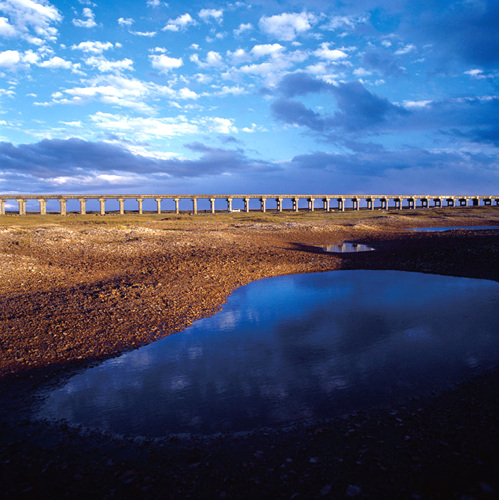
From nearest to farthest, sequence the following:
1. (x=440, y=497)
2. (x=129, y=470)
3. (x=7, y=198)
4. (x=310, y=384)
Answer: (x=440, y=497) → (x=129, y=470) → (x=310, y=384) → (x=7, y=198)

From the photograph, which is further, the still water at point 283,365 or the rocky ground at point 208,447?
the still water at point 283,365

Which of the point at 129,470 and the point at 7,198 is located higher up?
the point at 7,198

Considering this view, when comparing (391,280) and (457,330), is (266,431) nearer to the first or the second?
(457,330)

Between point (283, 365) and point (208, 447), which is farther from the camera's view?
point (283, 365)

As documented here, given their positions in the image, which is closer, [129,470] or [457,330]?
[129,470]

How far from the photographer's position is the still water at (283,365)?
6.71m

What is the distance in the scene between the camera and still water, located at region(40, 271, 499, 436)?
6.71 metres

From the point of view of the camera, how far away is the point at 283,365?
886 cm

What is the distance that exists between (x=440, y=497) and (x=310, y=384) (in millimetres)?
3529

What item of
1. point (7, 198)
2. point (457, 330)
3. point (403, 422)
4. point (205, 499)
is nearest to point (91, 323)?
point (205, 499)

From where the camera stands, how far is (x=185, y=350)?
984 cm

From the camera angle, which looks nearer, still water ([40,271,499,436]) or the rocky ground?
the rocky ground

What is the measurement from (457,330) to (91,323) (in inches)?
457

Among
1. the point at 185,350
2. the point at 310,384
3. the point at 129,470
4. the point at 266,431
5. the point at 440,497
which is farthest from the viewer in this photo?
the point at 185,350
